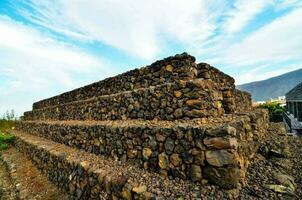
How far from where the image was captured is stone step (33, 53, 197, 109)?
5.17 metres

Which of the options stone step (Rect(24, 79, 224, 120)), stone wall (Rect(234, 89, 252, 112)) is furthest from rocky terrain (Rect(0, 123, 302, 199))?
stone wall (Rect(234, 89, 252, 112))

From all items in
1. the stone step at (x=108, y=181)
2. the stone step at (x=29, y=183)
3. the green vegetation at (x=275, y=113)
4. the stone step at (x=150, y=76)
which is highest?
the stone step at (x=150, y=76)

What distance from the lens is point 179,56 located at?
522 cm

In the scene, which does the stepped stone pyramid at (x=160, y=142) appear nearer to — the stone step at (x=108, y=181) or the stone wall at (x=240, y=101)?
the stone step at (x=108, y=181)

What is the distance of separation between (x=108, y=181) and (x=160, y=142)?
1.16 m

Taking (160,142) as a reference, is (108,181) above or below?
below

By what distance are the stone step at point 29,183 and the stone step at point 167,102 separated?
2532mm

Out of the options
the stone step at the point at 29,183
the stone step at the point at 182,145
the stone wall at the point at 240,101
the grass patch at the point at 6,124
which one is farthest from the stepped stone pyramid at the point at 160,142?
the grass patch at the point at 6,124

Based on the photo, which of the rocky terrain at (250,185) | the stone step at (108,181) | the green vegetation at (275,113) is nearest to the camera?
the rocky terrain at (250,185)

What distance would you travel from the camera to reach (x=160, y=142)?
3854mm

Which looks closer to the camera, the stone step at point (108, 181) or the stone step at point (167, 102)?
the stone step at point (108, 181)

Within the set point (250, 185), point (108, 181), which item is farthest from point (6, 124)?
point (250, 185)

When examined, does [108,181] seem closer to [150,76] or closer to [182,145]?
[182,145]

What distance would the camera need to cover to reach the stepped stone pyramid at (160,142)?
317 centimetres
